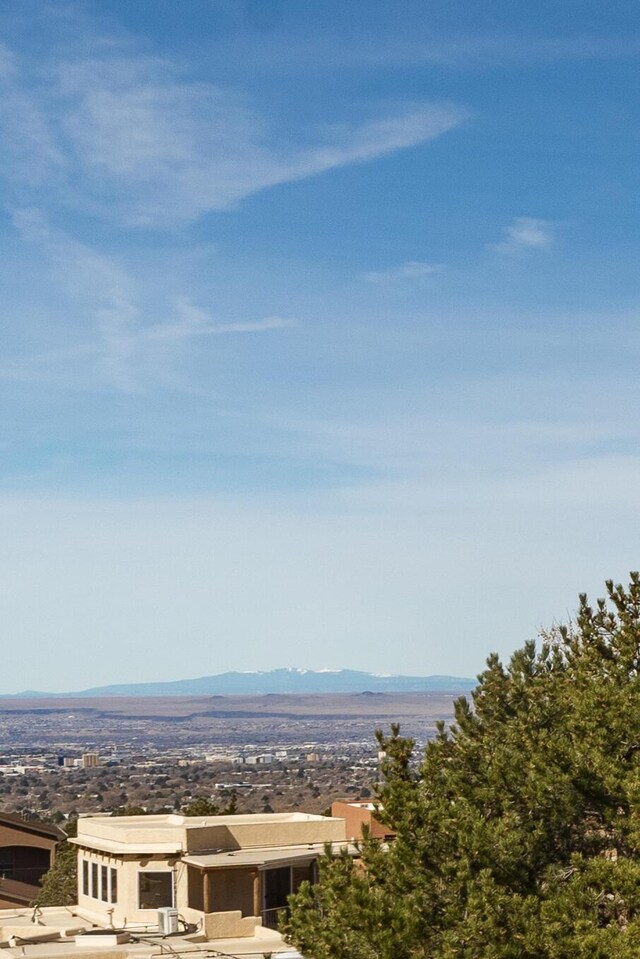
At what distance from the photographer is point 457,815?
22047mm

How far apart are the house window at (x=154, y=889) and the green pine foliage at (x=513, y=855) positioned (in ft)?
46.8

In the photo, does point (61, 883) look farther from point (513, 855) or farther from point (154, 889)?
point (513, 855)

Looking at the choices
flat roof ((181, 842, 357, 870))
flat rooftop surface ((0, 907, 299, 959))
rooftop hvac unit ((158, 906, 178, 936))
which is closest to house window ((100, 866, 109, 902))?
flat rooftop surface ((0, 907, 299, 959))

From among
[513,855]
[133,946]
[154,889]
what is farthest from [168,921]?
[513,855]

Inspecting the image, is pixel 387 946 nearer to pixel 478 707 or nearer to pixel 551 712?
pixel 551 712

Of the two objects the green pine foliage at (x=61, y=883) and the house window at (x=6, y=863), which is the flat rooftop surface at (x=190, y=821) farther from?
the house window at (x=6, y=863)

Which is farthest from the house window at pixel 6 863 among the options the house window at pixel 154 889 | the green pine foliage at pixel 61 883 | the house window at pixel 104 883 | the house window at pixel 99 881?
the house window at pixel 154 889

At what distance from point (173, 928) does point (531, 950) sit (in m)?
16.1

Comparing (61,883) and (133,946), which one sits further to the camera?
(61,883)

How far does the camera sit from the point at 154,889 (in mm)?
37594

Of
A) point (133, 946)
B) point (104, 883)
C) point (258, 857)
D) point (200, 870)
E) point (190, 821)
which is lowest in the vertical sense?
point (133, 946)

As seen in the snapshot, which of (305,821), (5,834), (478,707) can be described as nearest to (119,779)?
(5,834)

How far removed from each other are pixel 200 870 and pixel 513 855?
16.6 metres

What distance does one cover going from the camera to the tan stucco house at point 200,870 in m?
36.0
